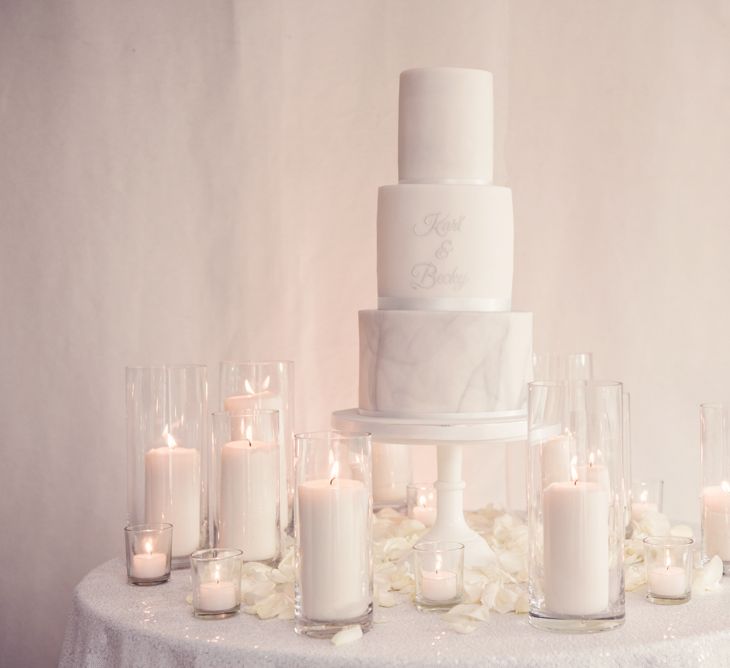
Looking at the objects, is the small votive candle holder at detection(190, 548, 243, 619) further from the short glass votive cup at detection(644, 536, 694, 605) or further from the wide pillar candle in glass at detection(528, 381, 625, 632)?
the short glass votive cup at detection(644, 536, 694, 605)

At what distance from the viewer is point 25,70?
254cm

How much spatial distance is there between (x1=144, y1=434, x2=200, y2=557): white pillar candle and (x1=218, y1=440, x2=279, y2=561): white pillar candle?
77 millimetres

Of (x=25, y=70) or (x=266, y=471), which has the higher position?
(x=25, y=70)

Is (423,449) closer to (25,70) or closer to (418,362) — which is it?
(418,362)

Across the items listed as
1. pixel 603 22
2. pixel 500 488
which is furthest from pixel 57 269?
pixel 603 22

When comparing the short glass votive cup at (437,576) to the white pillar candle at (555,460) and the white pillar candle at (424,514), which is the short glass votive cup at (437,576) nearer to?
the white pillar candle at (555,460)

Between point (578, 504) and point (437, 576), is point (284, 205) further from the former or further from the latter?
point (578, 504)

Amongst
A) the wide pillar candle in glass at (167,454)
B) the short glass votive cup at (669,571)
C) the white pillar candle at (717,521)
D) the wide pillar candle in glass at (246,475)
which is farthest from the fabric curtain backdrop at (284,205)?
the short glass votive cup at (669,571)

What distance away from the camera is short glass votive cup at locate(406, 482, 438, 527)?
7.01ft

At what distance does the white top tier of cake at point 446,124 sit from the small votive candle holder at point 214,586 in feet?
2.51

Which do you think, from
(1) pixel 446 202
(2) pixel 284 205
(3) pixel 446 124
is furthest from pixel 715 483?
(2) pixel 284 205

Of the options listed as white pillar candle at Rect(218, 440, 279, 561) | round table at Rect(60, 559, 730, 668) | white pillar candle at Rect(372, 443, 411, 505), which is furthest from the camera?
white pillar candle at Rect(372, 443, 411, 505)

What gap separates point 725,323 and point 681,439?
333 millimetres

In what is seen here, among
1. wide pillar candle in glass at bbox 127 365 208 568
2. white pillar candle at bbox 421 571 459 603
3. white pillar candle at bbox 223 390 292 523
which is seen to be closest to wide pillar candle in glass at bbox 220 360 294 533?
white pillar candle at bbox 223 390 292 523
